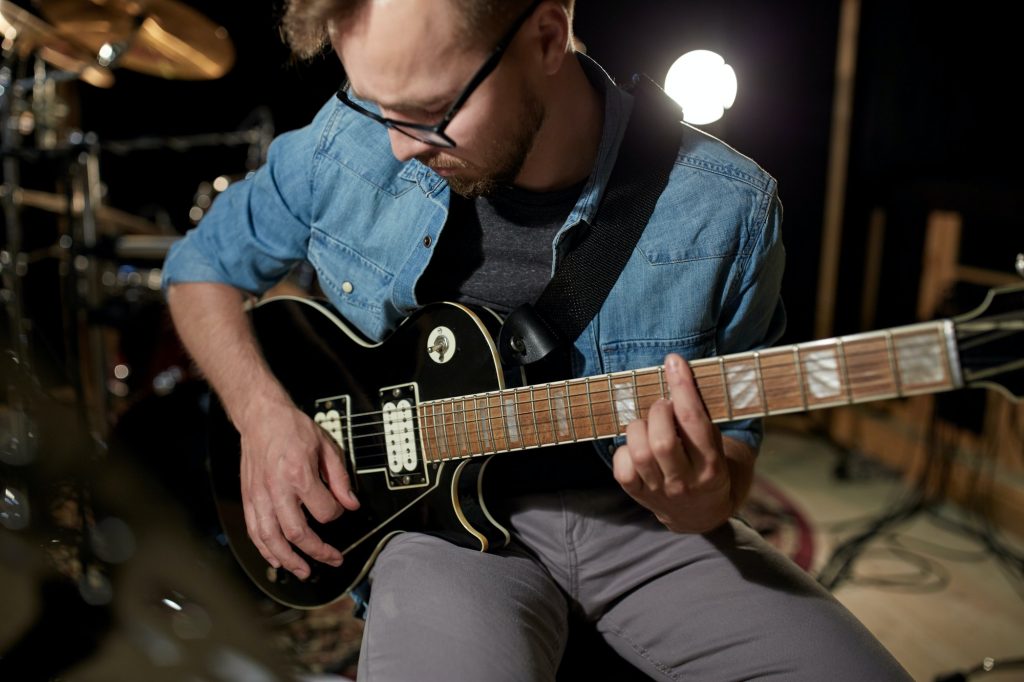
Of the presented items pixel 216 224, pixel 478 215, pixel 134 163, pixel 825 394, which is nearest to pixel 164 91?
pixel 134 163

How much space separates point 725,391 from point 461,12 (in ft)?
1.82

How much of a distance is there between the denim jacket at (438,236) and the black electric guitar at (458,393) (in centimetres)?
9

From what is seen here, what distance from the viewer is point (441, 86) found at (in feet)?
3.06

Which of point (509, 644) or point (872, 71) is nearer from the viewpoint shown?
point (509, 644)

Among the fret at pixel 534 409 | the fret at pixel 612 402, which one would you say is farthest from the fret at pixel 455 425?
the fret at pixel 612 402

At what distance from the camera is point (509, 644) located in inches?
35.0

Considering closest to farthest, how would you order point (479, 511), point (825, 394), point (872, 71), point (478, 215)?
1. point (825, 394)
2. point (479, 511)
3. point (478, 215)
4. point (872, 71)

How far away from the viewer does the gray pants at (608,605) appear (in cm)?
88

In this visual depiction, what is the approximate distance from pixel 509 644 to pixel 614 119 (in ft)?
2.41

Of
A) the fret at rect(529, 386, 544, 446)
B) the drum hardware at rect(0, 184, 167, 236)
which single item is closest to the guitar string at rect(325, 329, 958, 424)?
the fret at rect(529, 386, 544, 446)

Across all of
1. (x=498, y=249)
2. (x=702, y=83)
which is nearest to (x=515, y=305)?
(x=498, y=249)

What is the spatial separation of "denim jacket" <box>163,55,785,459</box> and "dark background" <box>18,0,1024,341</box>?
1387 mm

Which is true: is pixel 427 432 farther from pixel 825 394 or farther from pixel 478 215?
pixel 825 394

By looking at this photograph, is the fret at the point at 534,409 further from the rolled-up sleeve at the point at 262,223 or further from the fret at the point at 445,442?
the rolled-up sleeve at the point at 262,223
